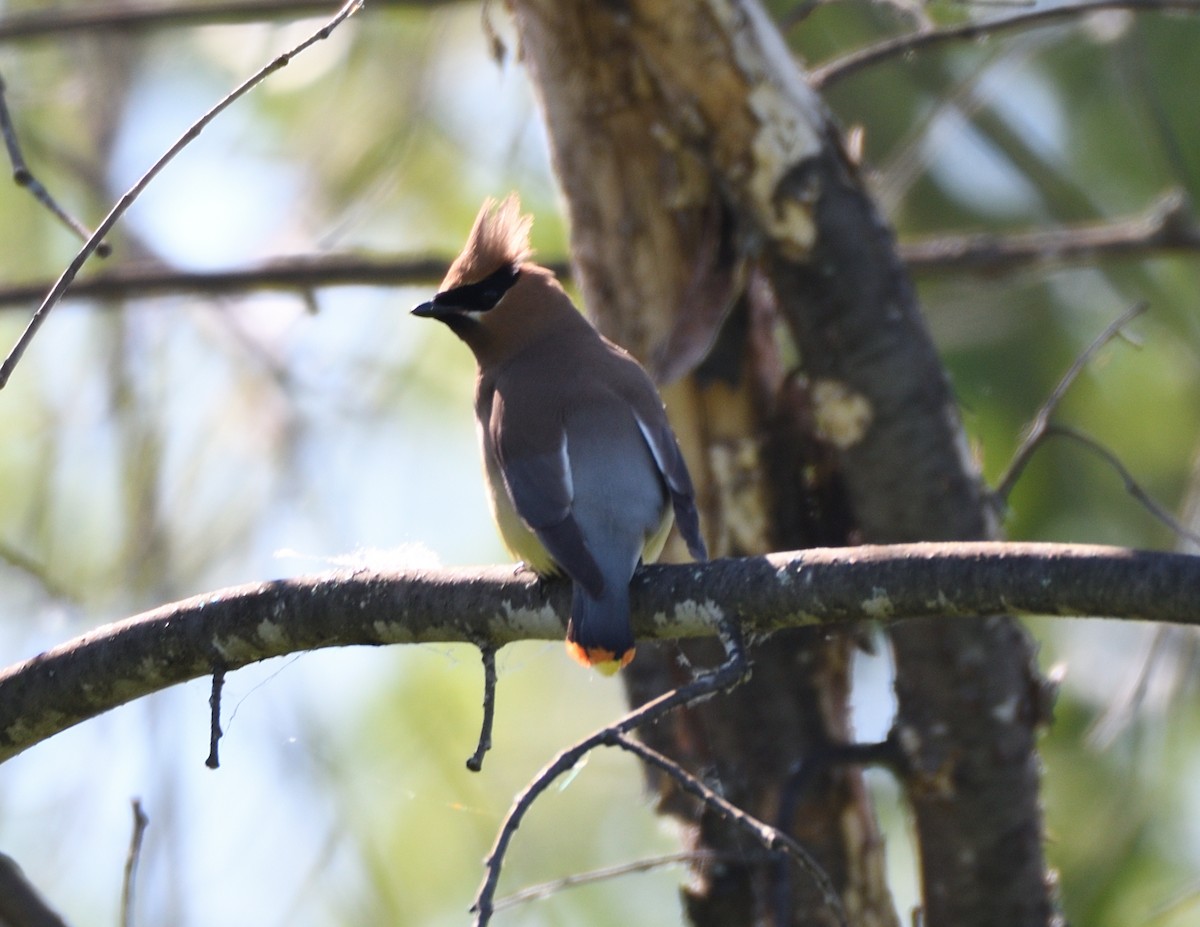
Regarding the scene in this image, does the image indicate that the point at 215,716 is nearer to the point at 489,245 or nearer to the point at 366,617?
the point at 366,617

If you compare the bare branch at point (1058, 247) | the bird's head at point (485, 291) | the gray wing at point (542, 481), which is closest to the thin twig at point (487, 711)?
the gray wing at point (542, 481)

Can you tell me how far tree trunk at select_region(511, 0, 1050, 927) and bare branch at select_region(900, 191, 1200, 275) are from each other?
0.58m

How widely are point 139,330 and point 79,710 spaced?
94.5 inches

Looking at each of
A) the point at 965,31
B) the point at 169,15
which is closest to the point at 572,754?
the point at 965,31

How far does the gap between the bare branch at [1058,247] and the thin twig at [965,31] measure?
20.8 inches

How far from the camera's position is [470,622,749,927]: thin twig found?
6.48 feet

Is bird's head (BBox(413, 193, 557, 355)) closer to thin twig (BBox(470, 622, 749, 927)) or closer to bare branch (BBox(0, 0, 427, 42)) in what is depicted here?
bare branch (BBox(0, 0, 427, 42))

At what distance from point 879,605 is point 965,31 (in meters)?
2.09

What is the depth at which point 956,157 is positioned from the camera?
6531 mm

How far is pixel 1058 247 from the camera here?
4477mm

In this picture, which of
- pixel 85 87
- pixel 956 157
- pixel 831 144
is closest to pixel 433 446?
pixel 85 87

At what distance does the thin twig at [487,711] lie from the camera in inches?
90.2

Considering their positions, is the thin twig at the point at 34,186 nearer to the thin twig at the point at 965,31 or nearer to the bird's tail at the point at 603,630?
the bird's tail at the point at 603,630

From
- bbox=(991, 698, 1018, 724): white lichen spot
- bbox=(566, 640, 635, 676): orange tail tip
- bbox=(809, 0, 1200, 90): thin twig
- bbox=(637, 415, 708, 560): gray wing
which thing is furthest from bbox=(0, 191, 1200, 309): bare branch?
bbox=(566, 640, 635, 676): orange tail tip
